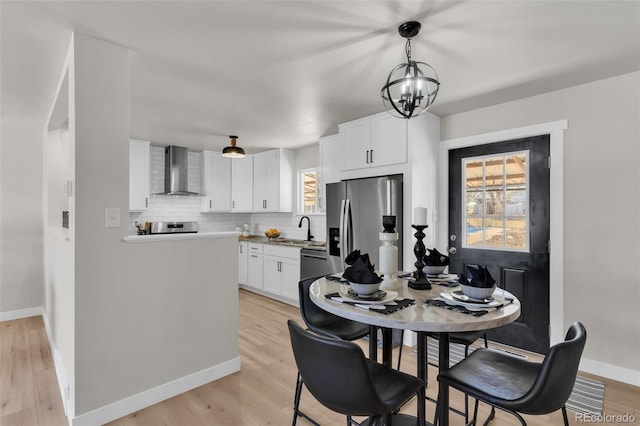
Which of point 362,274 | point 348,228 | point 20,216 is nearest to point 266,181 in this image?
point 348,228

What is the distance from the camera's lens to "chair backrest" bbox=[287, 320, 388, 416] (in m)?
1.19

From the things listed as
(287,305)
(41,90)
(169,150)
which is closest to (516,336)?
(287,305)

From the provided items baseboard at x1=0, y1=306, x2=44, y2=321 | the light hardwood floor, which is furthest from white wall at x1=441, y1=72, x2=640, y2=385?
baseboard at x1=0, y1=306, x2=44, y2=321

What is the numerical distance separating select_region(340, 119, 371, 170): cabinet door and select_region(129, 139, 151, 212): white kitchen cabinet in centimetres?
302

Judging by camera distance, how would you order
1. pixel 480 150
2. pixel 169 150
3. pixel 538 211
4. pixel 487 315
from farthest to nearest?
pixel 169 150 → pixel 480 150 → pixel 538 211 → pixel 487 315

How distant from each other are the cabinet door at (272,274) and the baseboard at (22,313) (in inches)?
112

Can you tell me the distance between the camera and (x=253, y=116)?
3.70 meters

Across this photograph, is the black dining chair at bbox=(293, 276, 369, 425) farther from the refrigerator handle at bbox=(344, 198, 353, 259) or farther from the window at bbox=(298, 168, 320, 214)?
the window at bbox=(298, 168, 320, 214)

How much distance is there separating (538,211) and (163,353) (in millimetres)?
3358

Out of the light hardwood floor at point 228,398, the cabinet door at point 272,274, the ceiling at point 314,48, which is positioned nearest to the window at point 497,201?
the ceiling at point 314,48

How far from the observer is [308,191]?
549cm

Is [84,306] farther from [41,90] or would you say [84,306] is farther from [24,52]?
[41,90]

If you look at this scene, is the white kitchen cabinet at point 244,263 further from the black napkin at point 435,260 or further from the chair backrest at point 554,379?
the chair backrest at point 554,379

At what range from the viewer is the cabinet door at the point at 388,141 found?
3328mm
